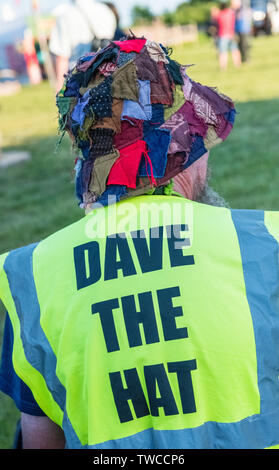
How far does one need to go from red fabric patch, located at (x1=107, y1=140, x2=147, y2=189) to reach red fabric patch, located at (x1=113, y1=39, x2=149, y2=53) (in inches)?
10.4

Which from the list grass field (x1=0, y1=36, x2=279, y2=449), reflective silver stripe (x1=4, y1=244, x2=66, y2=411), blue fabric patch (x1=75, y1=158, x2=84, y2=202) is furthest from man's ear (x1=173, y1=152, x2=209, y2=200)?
grass field (x1=0, y1=36, x2=279, y2=449)

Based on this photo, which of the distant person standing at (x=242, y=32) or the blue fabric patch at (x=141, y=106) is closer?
the blue fabric patch at (x=141, y=106)

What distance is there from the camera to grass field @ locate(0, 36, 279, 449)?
5.82 m

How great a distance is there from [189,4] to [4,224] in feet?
167

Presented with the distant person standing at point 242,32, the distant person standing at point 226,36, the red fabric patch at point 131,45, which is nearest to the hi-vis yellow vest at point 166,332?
the red fabric patch at point 131,45

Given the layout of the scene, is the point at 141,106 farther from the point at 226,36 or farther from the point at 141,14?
the point at 141,14

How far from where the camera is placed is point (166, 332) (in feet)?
4.55

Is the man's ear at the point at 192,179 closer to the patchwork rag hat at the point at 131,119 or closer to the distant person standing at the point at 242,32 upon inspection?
the patchwork rag hat at the point at 131,119

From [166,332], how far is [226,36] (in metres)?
17.2

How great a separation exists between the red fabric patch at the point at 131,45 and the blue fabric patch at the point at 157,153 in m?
0.24

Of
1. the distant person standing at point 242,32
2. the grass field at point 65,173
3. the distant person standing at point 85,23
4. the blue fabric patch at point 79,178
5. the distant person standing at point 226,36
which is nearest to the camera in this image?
the blue fabric patch at point 79,178

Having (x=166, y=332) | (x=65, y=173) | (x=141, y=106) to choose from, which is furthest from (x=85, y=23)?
(x=166, y=332)

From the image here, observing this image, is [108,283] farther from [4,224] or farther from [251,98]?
[251,98]

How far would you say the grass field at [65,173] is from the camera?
19.1 feet
